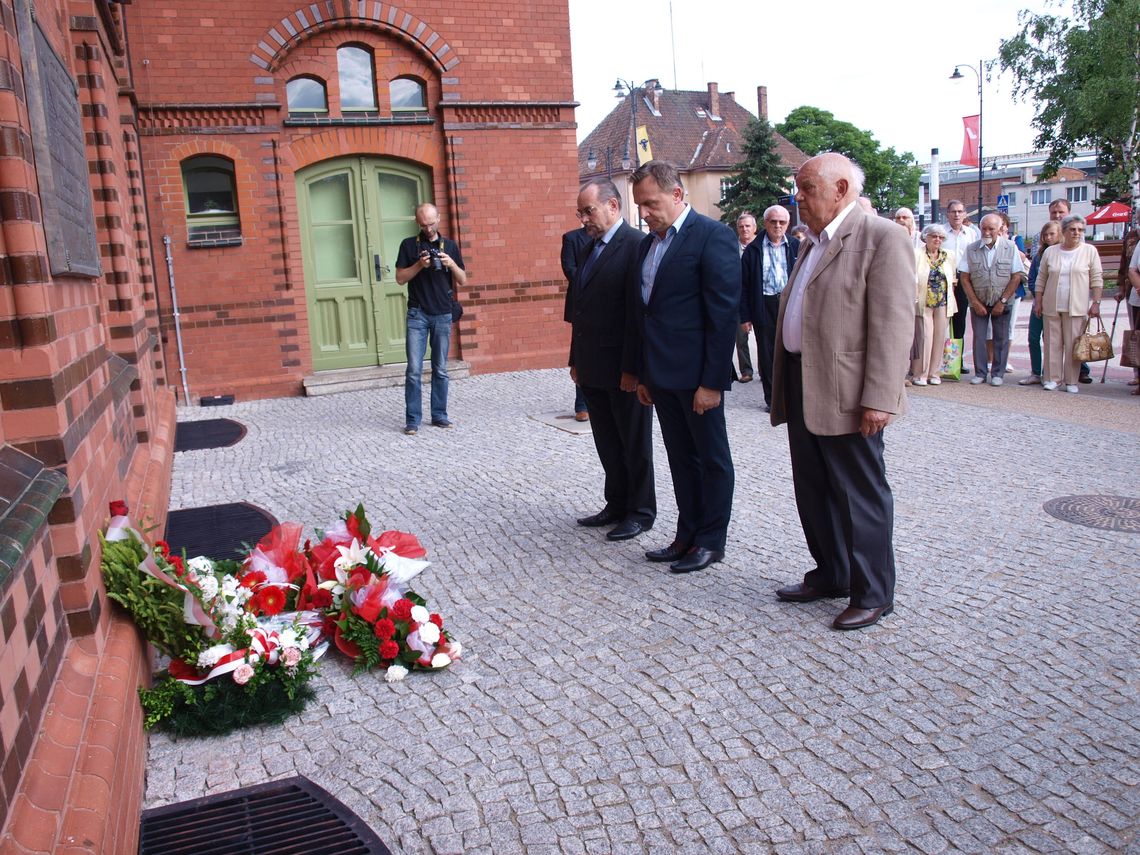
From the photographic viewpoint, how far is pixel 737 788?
131 inches

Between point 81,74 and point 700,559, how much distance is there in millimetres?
5135

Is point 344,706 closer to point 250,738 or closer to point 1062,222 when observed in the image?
point 250,738

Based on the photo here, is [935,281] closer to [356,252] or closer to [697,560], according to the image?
[356,252]

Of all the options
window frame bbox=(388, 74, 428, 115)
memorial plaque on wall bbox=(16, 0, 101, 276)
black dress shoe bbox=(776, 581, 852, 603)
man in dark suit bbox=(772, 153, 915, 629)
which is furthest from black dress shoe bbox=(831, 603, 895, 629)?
window frame bbox=(388, 74, 428, 115)

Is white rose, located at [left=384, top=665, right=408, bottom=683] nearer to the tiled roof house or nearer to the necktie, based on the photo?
the necktie

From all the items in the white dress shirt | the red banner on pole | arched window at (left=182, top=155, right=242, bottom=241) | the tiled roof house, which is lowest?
the white dress shirt

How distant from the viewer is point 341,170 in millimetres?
13055

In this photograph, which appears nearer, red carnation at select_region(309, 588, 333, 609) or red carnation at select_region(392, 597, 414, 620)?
red carnation at select_region(392, 597, 414, 620)

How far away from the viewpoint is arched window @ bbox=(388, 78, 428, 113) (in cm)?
1315

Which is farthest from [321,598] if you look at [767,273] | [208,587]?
[767,273]

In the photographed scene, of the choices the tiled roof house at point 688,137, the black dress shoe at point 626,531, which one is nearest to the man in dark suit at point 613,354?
the black dress shoe at point 626,531

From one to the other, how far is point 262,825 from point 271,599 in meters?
1.35

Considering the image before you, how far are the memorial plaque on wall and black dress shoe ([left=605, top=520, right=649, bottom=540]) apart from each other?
320 centimetres

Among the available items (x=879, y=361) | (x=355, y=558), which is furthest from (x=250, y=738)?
(x=879, y=361)
